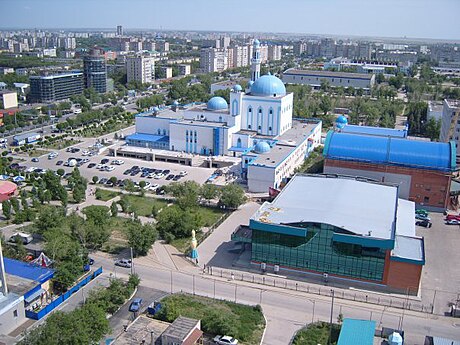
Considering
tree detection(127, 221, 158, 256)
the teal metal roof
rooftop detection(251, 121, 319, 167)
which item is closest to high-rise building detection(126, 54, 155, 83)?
rooftop detection(251, 121, 319, 167)

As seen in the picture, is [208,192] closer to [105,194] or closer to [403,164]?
[105,194]

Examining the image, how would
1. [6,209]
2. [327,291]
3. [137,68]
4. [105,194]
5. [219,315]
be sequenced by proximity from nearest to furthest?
[219,315], [327,291], [6,209], [105,194], [137,68]

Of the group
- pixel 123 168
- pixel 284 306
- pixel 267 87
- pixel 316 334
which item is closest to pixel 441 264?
pixel 284 306

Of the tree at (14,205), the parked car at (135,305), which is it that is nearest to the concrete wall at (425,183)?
the parked car at (135,305)

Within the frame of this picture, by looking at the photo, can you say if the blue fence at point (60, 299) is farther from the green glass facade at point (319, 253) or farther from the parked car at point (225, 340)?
the green glass facade at point (319, 253)

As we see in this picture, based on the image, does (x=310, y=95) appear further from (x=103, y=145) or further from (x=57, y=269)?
(x=57, y=269)

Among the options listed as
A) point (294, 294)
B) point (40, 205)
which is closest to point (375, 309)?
point (294, 294)
